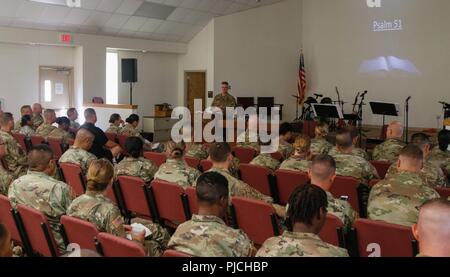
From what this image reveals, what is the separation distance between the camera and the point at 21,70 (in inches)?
483

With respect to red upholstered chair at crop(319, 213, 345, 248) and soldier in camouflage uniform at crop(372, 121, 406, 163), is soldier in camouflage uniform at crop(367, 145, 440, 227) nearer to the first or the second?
red upholstered chair at crop(319, 213, 345, 248)

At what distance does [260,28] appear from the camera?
50.5ft

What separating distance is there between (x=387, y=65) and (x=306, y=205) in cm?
1287

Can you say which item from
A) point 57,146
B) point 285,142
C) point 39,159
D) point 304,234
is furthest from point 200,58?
point 304,234

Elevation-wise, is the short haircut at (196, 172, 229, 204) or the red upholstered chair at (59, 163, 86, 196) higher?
the short haircut at (196, 172, 229, 204)

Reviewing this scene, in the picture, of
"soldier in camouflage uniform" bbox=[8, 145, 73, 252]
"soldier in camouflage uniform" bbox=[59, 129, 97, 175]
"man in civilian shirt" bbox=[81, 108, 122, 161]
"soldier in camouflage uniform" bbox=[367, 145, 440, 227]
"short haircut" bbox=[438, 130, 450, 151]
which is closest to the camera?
"soldier in camouflage uniform" bbox=[367, 145, 440, 227]

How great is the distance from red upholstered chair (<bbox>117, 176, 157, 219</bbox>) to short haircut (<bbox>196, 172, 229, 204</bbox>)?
1.68 meters

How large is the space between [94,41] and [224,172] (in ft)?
33.2

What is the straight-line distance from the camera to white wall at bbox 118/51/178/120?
14977 mm

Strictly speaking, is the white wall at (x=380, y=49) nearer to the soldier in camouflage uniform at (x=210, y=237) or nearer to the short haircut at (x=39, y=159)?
the short haircut at (x=39, y=159)

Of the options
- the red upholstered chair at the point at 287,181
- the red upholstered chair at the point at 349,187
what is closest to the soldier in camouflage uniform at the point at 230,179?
the red upholstered chair at the point at 287,181

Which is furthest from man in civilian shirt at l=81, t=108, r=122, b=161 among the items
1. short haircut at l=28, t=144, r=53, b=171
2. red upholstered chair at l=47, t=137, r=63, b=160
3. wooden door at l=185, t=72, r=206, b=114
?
wooden door at l=185, t=72, r=206, b=114

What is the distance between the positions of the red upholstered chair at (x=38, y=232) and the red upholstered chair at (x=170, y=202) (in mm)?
1117
